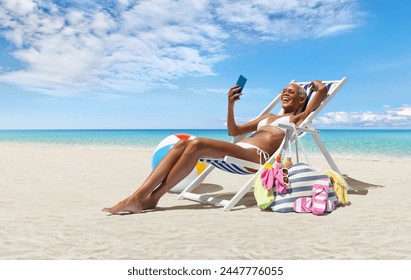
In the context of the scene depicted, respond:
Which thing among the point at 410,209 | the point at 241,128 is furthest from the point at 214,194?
the point at 410,209

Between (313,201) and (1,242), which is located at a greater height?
(313,201)

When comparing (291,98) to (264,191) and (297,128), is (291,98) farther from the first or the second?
(264,191)

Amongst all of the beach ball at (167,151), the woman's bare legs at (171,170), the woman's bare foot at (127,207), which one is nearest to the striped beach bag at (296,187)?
the woman's bare legs at (171,170)

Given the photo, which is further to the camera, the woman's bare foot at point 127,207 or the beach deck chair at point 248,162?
the beach deck chair at point 248,162

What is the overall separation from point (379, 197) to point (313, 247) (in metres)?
2.68

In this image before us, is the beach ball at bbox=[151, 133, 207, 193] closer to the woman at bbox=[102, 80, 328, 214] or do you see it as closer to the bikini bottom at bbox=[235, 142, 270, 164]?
the woman at bbox=[102, 80, 328, 214]

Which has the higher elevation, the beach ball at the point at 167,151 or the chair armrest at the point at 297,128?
the chair armrest at the point at 297,128

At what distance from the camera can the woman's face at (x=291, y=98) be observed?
5.18 metres

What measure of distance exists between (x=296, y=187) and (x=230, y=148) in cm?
76

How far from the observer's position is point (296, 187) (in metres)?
4.31

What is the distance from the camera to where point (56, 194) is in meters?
5.63

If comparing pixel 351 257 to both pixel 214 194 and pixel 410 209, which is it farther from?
pixel 214 194

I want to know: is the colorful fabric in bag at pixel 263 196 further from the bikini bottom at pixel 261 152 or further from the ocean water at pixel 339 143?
the ocean water at pixel 339 143

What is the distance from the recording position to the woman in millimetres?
4145
